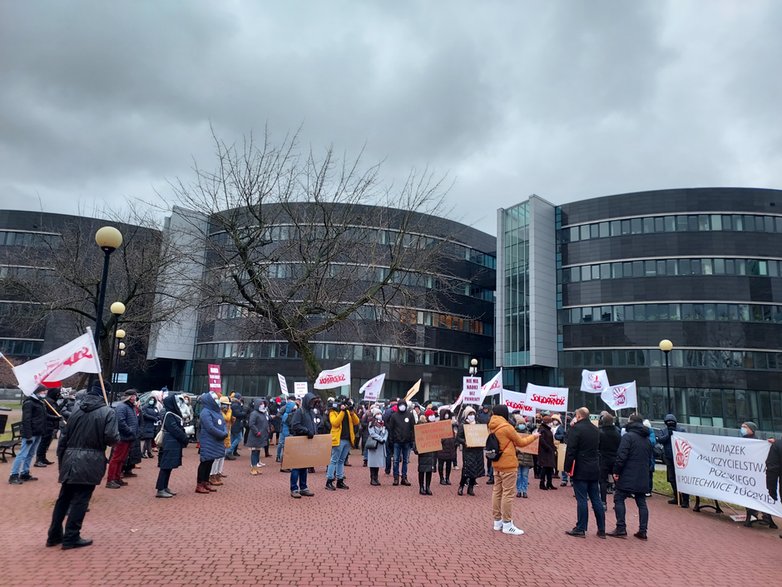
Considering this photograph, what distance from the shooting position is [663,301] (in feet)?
159

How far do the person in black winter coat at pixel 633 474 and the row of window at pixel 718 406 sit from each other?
1646 inches

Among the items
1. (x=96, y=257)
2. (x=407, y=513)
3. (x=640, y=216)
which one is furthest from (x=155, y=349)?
(x=407, y=513)

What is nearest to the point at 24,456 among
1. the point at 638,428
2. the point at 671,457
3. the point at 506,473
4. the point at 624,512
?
the point at 506,473

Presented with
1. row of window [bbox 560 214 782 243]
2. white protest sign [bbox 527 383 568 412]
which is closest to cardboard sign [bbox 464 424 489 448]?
white protest sign [bbox 527 383 568 412]

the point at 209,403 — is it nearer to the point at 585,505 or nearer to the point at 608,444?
the point at 585,505

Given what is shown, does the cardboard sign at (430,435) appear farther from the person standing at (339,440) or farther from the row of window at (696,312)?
the row of window at (696,312)

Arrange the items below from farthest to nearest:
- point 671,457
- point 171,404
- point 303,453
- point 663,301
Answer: point 663,301
point 671,457
point 303,453
point 171,404

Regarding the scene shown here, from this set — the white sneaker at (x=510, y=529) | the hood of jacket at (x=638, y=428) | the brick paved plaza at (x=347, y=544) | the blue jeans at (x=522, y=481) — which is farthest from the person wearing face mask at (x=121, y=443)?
the hood of jacket at (x=638, y=428)

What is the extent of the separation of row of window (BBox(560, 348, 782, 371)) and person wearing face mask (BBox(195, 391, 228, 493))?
45.7 meters

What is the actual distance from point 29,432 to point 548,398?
50.2ft

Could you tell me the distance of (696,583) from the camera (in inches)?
267

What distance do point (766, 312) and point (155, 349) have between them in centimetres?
6155

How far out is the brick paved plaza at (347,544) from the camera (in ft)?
Answer: 20.5

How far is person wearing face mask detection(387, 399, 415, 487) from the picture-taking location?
1308 centimetres
